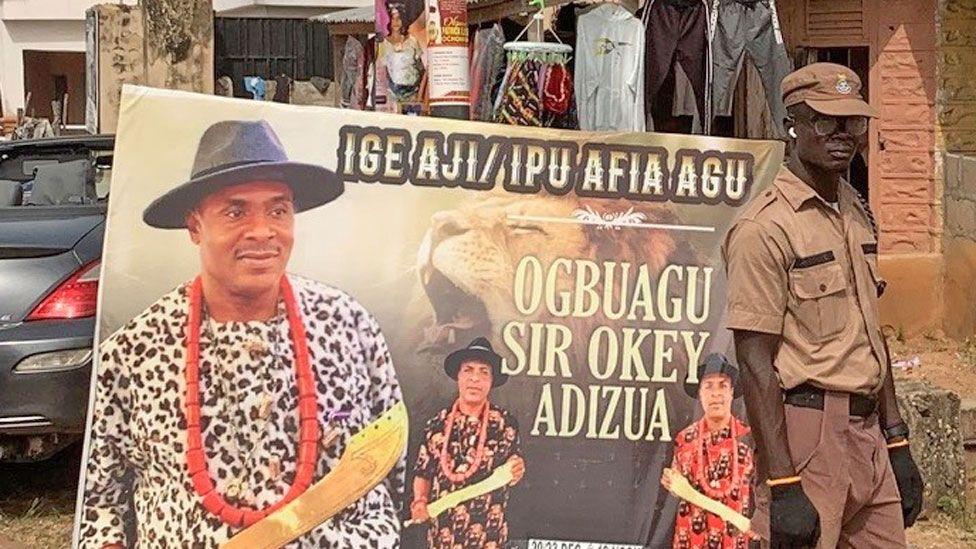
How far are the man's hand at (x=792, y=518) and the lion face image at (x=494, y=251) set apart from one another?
981mm

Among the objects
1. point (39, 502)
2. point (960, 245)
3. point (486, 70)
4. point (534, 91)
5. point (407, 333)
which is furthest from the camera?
point (960, 245)

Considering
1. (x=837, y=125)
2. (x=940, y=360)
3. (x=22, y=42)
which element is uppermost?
(x=22, y=42)

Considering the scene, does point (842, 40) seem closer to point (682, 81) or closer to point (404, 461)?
point (682, 81)

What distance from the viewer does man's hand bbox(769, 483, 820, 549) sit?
3.29 m

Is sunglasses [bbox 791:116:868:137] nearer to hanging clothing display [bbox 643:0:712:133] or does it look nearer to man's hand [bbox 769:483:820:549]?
man's hand [bbox 769:483:820:549]

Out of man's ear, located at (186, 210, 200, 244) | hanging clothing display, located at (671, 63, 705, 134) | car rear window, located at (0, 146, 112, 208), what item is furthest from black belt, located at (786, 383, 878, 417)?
car rear window, located at (0, 146, 112, 208)

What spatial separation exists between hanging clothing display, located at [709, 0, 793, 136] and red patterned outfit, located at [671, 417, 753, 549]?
273 cm

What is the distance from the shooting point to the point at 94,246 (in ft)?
17.8

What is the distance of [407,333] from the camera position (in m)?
4.13

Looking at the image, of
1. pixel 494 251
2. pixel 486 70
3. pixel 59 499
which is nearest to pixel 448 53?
pixel 486 70

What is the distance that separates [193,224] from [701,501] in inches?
65.5

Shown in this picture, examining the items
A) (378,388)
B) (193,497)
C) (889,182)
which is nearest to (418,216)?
(378,388)

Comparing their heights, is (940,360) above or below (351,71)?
below

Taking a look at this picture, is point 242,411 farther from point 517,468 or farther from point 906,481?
point 906,481
